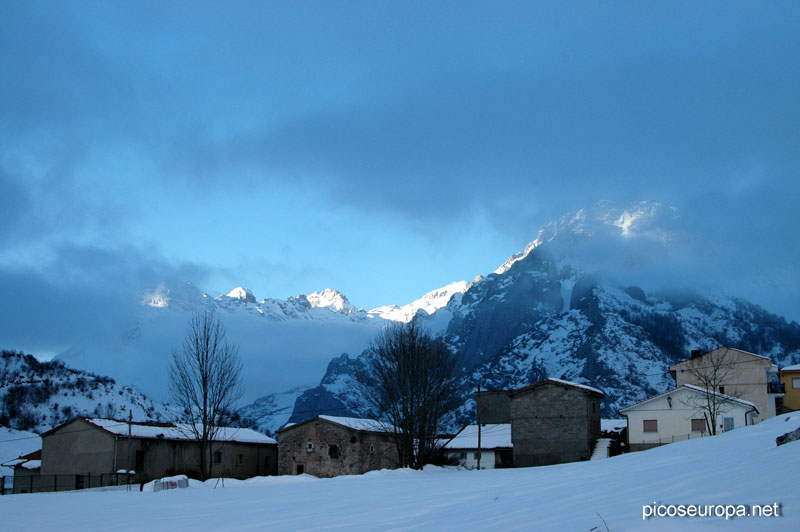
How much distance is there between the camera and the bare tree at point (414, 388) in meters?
42.8

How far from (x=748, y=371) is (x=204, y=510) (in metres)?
64.4

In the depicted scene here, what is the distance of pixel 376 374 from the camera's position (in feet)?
157

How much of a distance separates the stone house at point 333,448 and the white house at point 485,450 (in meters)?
5.90

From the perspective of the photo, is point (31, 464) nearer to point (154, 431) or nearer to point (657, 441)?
point (154, 431)

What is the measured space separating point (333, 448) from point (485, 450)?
13.2 metres

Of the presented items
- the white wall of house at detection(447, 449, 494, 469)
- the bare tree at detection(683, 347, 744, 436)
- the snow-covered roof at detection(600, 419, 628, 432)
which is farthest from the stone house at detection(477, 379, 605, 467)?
the bare tree at detection(683, 347, 744, 436)

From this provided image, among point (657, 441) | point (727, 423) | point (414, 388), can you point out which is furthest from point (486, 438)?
point (414, 388)

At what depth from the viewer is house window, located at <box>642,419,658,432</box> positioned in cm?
5212

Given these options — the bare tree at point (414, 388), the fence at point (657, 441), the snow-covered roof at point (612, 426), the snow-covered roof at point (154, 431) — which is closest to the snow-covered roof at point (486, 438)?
the snow-covered roof at point (612, 426)

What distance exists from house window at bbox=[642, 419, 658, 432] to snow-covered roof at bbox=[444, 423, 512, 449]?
36.0 ft

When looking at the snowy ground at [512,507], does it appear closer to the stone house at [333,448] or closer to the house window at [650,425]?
the house window at [650,425]

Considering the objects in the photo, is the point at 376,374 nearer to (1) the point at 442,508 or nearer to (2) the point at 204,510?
(2) the point at 204,510

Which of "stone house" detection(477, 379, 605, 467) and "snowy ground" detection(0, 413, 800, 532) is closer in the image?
"snowy ground" detection(0, 413, 800, 532)

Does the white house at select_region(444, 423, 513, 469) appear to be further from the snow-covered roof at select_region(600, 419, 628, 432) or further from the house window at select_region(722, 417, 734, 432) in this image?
the house window at select_region(722, 417, 734, 432)
